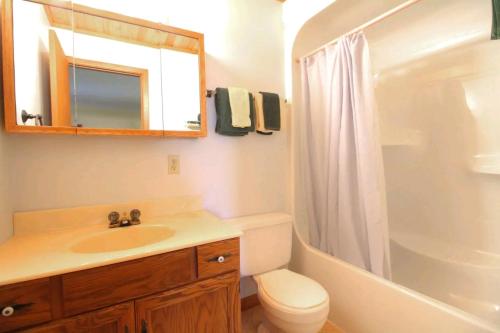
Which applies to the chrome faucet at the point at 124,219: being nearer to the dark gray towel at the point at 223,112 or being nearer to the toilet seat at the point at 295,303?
the dark gray towel at the point at 223,112

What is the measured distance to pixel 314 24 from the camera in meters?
1.71

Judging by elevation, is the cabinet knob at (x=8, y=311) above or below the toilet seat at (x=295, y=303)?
above

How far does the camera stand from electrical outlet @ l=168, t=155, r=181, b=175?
1.42m

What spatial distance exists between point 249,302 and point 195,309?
0.88 meters

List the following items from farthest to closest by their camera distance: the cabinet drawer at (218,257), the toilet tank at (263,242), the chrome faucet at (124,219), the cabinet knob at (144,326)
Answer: the toilet tank at (263,242) → the chrome faucet at (124,219) → the cabinet drawer at (218,257) → the cabinet knob at (144,326)

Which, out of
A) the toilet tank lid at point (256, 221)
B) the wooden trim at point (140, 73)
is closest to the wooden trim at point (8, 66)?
the wooden trim at point (140, 73)

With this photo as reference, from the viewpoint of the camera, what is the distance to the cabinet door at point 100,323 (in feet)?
2.50

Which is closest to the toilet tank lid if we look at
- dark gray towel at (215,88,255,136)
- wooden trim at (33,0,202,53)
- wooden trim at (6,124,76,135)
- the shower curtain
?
the shower curtain

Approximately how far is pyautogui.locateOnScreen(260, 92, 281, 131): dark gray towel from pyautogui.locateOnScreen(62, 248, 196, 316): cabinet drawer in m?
1.02

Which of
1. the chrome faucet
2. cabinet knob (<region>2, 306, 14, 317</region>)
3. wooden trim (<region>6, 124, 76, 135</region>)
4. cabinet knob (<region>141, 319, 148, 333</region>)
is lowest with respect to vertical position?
cabinet knob (<region>141, 319, 148, 333</region>)

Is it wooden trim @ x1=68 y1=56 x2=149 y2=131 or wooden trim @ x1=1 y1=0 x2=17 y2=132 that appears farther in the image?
wooden trim @ x1=68 y1=56 x2=149 y2=131

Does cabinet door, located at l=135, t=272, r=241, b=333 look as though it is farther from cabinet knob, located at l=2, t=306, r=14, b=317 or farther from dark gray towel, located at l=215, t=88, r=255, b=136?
dark gray towel, located at l=215, t=88, r=255, b=136

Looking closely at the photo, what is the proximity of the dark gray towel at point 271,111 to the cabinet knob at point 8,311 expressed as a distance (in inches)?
56.8

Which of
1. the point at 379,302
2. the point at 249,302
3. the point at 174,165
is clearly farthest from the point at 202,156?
the point at 379,302
